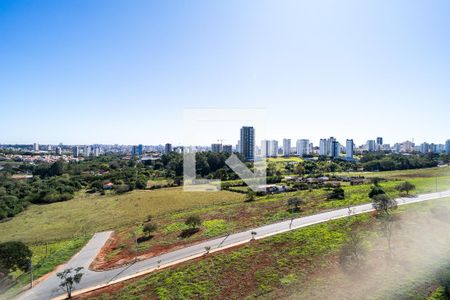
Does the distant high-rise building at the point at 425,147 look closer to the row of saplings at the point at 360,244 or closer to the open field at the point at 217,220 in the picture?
the open field at the point at 217,220

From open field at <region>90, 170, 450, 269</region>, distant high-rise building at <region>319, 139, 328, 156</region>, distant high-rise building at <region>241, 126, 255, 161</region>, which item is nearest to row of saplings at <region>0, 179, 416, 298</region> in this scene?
open field at <region>90, 170, 450, 269</region>

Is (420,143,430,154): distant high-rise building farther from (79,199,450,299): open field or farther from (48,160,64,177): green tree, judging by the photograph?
(48,160,64,177): green tree

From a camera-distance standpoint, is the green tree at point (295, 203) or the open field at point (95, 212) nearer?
the green tree at point (295, 203)

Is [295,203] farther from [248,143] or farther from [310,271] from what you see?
[248,143]

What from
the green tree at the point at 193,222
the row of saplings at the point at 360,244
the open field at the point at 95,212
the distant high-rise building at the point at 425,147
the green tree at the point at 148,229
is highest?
the distant high-rise building at the point at 425,147

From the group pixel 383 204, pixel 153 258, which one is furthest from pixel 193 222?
pixel 383 204

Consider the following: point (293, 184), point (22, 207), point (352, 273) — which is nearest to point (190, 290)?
point (352, 273)

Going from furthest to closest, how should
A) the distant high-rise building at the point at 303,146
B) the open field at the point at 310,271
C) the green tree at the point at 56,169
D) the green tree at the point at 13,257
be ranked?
the distant high-rise building at the point at 303,146 < the green tree at the point at 56,169 < the green tree at the point at 13,257 < the open field at the point at 310,271

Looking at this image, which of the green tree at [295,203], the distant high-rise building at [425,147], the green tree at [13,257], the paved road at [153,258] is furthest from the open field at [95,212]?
the distant high-rise building at [425,147]
